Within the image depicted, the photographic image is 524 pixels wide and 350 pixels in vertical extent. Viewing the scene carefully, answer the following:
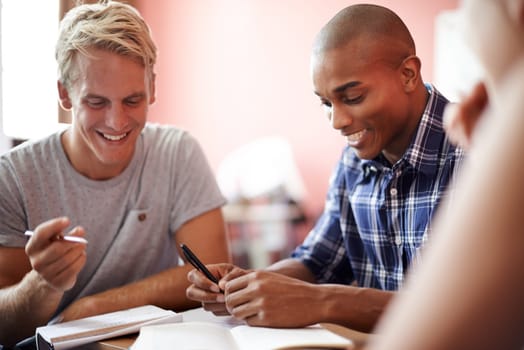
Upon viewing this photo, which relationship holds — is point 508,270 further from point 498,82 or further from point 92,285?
point 92,285

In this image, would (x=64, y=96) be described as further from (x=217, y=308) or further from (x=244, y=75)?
(x=244, y=75)

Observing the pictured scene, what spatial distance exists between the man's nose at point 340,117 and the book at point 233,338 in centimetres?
50

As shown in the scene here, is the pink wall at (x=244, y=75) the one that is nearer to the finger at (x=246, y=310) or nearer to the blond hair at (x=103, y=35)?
the blond hair at (x=103, y=35)

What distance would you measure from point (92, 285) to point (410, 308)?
1.41 m

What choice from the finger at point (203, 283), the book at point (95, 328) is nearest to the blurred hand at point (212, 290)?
the finger at point (203, 283)

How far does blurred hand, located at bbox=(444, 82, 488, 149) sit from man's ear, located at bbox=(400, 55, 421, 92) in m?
0.94

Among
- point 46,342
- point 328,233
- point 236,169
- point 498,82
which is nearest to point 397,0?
point 236,169

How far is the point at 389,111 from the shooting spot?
1380mm

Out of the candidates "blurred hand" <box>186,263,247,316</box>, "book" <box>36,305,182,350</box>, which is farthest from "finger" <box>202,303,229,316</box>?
"book" <box>36,305,182,350</box>

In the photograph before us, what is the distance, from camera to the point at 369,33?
1.37 m

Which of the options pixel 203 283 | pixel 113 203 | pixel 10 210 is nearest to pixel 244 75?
pixel 113 203

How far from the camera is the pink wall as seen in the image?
15.1 ft

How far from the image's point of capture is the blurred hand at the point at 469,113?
462mm

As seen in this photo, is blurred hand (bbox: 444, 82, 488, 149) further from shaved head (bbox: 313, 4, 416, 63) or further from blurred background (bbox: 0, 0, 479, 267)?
blurred background (bbox: 0, 0, 479, 267)
